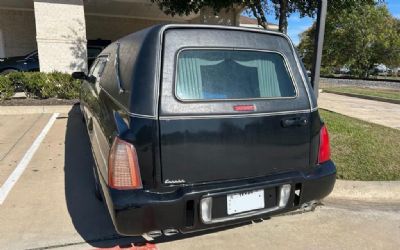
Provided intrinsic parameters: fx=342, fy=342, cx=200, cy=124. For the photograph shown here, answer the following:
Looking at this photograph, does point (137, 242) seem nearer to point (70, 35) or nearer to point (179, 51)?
point (179, 51)

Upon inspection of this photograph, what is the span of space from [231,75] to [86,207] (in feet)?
7.05

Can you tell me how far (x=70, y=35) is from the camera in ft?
33.9

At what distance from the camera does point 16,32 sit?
15.7 meters

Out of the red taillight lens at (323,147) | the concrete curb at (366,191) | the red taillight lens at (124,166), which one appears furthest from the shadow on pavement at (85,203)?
the concrete curb at (366,191)

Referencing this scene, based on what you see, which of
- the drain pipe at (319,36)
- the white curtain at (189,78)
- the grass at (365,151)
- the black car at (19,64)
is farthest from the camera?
the black car at (19,64)

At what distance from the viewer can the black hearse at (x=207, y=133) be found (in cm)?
234

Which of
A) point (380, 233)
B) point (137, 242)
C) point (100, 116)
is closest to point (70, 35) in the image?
point (100, 116)

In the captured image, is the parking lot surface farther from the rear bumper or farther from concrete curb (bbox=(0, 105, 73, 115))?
concrete curb (bbox=(0, 105, 73, 115))

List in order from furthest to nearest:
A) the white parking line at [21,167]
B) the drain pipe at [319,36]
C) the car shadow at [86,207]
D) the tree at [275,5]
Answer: the tree at [275,5]
the drain pipe at [319,36]
the white parking line at [21,167]
the car shadow at [86,207]

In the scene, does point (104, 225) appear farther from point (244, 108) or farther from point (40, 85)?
point (40, 85)

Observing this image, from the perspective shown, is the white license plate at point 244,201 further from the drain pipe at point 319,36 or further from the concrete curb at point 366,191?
the drain pipe at point 319,36

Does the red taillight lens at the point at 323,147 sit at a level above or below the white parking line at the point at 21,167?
above

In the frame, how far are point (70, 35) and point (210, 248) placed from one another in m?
9.23

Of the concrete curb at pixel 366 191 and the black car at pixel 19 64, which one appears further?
the black car at pixel 19 64
